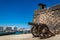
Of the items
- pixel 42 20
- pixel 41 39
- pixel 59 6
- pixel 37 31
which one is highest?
pixel 59 6

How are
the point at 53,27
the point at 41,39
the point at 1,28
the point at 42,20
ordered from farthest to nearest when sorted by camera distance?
the point at 1,28, the point at 42,20, the point at 53,27, the point at 41,39

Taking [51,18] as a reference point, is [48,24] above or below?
below

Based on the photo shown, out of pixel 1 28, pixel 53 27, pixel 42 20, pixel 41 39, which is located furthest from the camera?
pixel 1 28

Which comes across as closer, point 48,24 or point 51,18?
point 51,18

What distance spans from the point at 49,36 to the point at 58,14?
2618mm

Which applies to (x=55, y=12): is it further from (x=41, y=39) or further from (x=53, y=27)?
(x=41, y=39)

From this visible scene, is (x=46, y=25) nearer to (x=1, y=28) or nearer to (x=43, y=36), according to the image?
(x=43, y=36)

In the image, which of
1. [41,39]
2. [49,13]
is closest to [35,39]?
[41,39]

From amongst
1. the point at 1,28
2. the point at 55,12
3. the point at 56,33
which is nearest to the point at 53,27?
the point at 56,33

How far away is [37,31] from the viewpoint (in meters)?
15.1

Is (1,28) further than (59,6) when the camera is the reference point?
Yes

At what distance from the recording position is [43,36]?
14094 mm

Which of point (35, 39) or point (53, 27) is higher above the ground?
point (53, 27)

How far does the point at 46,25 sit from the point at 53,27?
83 cm
